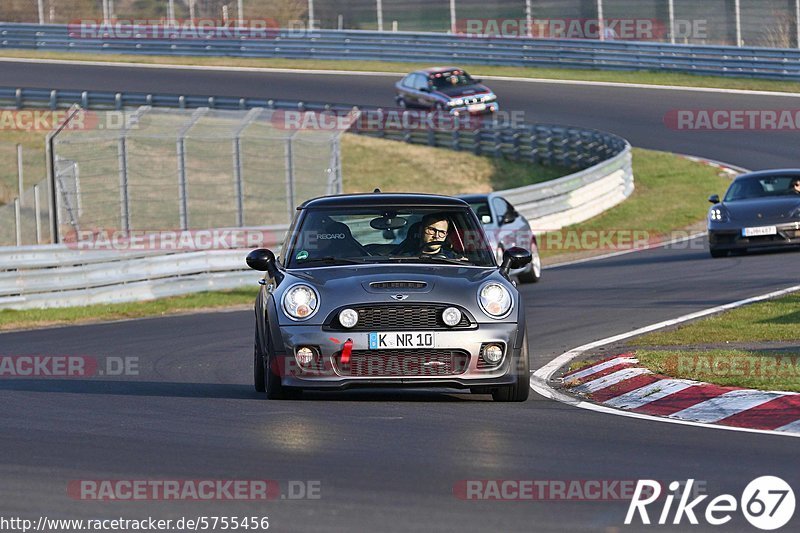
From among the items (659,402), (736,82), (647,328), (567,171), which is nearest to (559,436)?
(659,402)

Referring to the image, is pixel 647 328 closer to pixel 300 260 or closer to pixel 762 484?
pixel 300 260

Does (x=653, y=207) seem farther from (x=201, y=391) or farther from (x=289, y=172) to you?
(x=201, y=391)

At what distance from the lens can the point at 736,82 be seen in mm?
41969

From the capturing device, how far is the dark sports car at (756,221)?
2145cm

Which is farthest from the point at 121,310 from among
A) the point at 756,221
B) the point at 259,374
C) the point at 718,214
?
the point at 259,374

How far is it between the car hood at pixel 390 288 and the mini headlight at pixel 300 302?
5 cm

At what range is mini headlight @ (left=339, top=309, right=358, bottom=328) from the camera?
946 cm

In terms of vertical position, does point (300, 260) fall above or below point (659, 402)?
above

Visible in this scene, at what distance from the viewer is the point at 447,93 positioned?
40.2m

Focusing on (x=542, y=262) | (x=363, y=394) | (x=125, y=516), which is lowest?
(x=542, y=262)

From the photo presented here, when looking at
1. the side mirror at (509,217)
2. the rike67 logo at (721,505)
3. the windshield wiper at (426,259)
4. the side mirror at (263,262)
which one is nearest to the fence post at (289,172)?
the side mirror at (509,217)

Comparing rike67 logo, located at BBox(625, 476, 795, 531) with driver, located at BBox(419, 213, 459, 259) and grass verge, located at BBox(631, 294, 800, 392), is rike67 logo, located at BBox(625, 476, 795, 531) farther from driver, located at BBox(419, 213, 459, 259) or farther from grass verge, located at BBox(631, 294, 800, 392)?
driver, located at BBox(419, 213, 459, 259)

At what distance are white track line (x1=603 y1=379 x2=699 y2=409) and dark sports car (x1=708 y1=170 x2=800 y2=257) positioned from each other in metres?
11.8

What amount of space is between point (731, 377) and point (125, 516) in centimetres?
522
